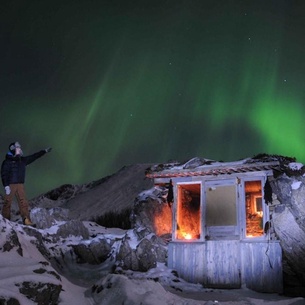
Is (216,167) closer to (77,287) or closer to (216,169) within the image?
(216,169)

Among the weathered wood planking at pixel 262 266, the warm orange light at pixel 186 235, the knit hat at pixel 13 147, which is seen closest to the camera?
the knit hat at pixel 13 147

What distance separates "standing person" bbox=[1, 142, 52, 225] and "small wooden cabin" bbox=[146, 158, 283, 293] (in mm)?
5916

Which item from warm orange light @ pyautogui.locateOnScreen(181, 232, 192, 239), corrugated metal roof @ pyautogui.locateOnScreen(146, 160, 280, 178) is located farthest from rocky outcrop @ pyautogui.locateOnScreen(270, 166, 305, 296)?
warm orange light @ pyautogui.locateOnScreen(181, 232, 192, 239)

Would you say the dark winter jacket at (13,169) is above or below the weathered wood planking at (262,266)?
above

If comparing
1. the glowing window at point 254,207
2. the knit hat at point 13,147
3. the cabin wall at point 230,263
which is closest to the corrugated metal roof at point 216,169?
the cabin wall at point 230,263

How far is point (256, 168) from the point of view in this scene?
603 inches

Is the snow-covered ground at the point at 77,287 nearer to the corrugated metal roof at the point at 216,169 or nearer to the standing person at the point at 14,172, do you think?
the standing person at the point at 14,172

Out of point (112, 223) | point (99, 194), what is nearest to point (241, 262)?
point (112, 223)

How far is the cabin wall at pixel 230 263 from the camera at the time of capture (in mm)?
14250

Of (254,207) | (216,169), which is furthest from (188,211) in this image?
(216,169)

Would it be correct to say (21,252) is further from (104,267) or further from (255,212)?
(255,212)

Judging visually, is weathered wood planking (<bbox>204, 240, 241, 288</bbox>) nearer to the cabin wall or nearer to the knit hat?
the cabin wall

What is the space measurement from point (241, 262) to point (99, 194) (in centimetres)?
3811

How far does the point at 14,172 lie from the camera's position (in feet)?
42.5
